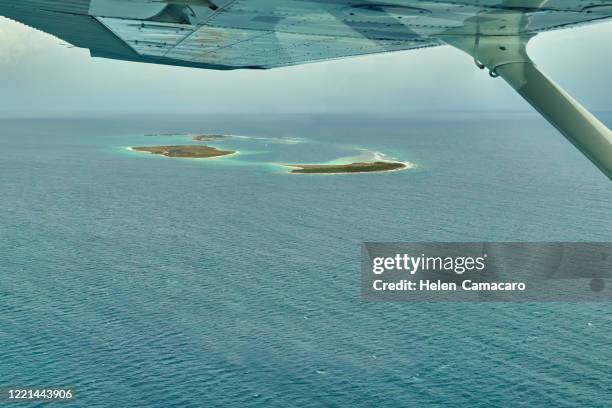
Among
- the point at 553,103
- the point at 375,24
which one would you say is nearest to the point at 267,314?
the point at 375,24

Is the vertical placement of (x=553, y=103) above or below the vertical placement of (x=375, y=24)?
below

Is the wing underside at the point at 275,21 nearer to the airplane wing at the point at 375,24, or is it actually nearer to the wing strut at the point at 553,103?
the airplane wing at the point at 375,24

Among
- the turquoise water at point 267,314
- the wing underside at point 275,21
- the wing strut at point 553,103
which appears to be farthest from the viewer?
the turquoise water at point 267,314

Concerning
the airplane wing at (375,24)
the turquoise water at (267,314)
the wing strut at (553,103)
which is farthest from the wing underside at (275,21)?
the turquoise water at (267,314)

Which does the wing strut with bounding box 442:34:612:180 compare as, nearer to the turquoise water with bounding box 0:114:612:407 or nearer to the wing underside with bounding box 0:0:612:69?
the wing underside with bounding box 0:0:612:69

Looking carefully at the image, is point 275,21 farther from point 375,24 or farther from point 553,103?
point 553,103

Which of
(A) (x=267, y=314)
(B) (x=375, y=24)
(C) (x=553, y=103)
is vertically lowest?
(A) (x=267, y=314)

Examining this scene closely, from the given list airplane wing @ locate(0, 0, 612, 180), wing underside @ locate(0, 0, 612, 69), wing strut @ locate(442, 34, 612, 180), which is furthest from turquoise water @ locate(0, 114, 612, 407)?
wing strut @ locate(442, 34, 612, 180)
